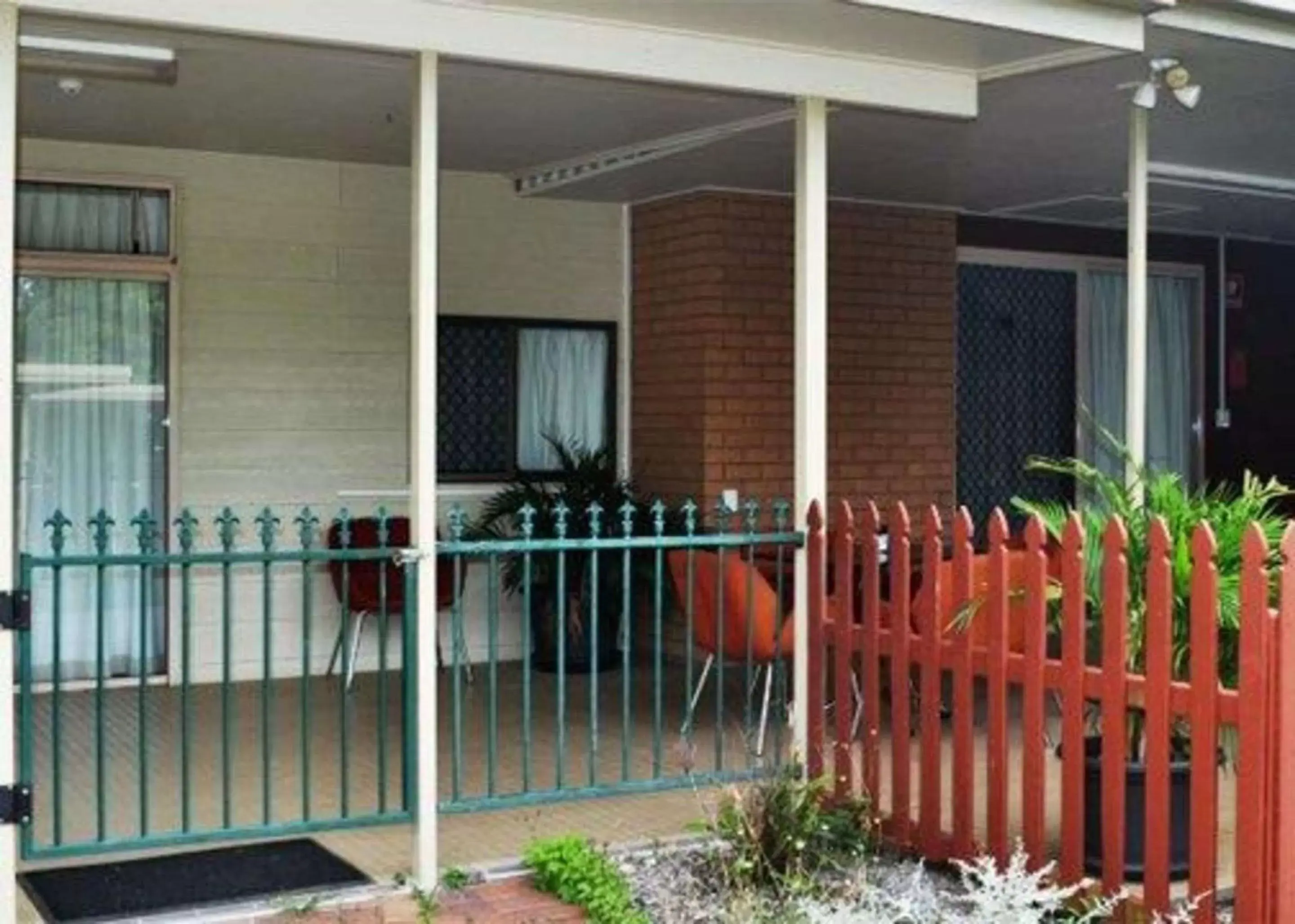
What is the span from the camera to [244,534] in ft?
27.2

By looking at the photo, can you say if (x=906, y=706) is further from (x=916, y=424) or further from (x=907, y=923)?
(x=916, y=424)

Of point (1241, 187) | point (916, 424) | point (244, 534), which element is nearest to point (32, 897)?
point (244, 534)

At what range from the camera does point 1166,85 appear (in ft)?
20.2

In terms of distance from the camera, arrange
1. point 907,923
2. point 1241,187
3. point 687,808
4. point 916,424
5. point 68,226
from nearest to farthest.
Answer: point 907,923, point 687,808, point 68,226, point 1241,187, point 916,424

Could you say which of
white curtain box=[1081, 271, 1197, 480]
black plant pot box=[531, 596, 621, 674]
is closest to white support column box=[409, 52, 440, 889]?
black plant pot box=[531, 596, 621, 674]

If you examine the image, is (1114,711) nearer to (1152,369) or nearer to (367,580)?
(367,580)

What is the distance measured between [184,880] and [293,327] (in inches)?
161

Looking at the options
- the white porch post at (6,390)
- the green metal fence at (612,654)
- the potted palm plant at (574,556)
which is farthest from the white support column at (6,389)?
the potted palm plant at (574,556)

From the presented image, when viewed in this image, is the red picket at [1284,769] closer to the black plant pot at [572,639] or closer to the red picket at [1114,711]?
the red picket at [1114,711]

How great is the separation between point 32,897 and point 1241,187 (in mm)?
6825

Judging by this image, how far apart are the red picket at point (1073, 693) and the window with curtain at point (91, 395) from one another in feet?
16.0

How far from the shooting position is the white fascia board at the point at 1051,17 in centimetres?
497

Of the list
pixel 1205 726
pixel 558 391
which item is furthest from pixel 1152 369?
pixel 1205 726

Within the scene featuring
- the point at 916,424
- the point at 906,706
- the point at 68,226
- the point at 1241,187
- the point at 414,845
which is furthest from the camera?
the point at 916,424
